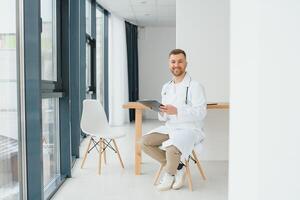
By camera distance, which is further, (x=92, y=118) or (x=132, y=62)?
(x=132, y=62)

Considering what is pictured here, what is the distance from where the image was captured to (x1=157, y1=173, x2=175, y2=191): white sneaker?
3002 mm

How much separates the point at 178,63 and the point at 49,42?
1.34m

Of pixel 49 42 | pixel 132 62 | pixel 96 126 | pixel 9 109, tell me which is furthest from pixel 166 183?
pixel 132 62

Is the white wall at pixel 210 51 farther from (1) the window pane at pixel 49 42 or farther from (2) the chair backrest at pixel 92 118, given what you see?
(1) the window pane at pixel 49 42

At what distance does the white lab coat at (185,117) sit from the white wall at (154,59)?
6400mm

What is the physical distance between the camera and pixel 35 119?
7.60ft

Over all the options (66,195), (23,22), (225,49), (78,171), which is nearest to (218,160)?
(225,49)

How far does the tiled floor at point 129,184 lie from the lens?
282cm

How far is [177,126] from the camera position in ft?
10.4

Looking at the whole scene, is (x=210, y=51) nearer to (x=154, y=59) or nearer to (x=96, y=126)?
(x=96, y=126)
